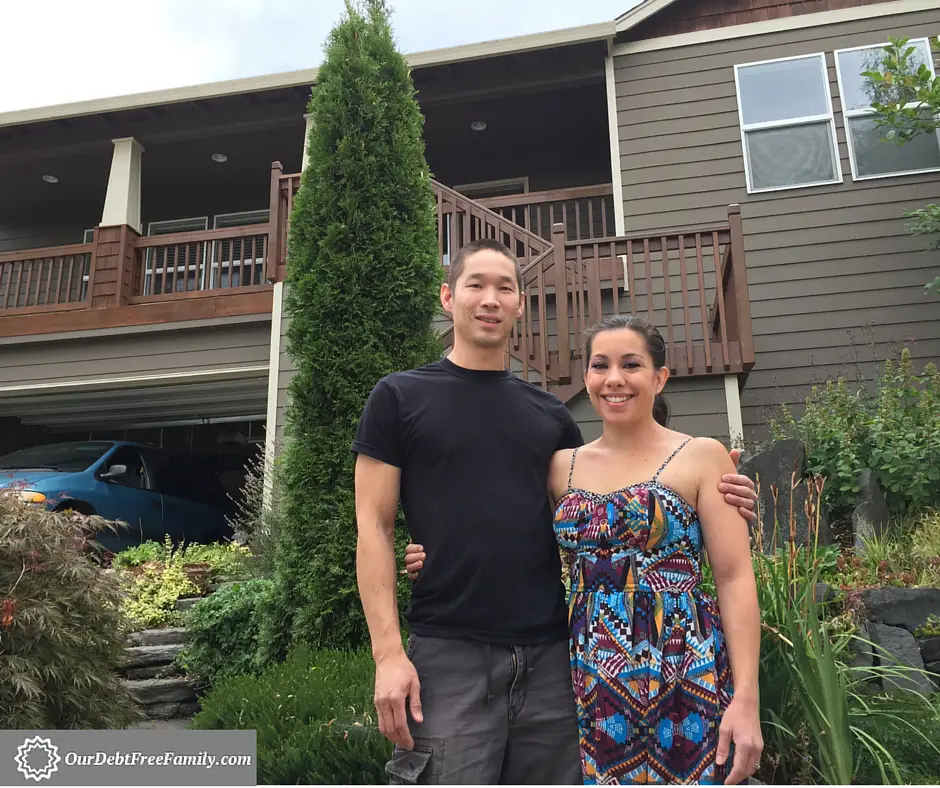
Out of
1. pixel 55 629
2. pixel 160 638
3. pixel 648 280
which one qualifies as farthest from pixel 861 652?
pixel 160 638

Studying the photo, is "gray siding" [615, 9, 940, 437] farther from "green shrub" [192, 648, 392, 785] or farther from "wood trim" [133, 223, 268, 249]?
"green shrub" [192, 648, 392, 785]

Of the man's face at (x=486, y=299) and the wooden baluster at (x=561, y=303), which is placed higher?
the wooden baluster at (x=561, y=303)

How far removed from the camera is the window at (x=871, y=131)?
763 cm

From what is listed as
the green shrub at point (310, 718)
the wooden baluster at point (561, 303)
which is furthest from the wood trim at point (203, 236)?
the green shrub at point (310, 718)

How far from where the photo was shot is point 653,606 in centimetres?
151

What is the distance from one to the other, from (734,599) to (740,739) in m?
0.26

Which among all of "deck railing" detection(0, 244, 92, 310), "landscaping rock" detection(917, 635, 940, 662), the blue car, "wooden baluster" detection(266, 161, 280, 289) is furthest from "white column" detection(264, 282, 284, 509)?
"landscaping rock" detection(917, 635, 940, 662)

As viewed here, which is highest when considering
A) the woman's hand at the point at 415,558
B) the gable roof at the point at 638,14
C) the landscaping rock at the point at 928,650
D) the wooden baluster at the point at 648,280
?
the gable roof at the point at 638,14

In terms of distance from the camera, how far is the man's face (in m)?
1.74

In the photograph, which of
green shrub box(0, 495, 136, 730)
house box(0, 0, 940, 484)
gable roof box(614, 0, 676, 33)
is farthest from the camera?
gable roof box(614, 0, 676, 33)

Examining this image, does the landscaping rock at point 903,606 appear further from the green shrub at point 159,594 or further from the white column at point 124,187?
the white column at point 124,187

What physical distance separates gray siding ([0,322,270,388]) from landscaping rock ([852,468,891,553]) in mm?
5987

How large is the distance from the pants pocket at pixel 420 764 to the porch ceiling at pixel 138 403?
7.15 m

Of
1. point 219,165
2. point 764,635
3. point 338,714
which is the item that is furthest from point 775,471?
point 219,165
